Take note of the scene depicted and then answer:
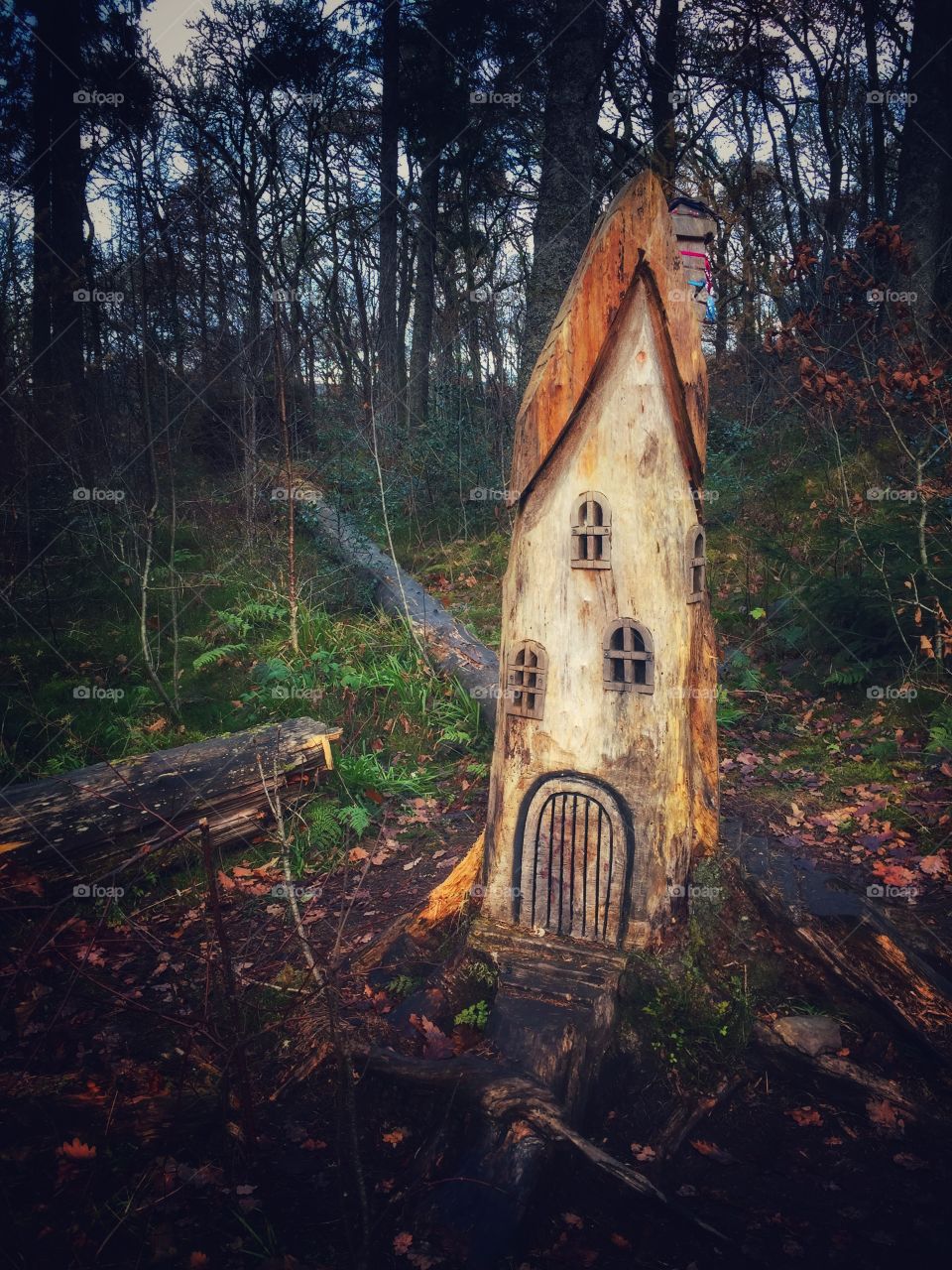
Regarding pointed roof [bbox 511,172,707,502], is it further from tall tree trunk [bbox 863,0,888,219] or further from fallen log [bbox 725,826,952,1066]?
tall tree trunk [bbox 863,0,888,219]

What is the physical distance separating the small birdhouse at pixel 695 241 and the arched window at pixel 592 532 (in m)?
1.11

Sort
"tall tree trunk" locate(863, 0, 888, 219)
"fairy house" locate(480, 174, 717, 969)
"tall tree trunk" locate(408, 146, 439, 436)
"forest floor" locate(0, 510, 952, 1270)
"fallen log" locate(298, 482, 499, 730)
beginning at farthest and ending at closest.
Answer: "tall tree trunk" locate(408, 146, 439, 436), "tall tree trunk" locate(863, 0, 888, 219), "fallen log" locate(298, 482, 499, 730), "fairy house" locate(480, 174, 717, 969), "forest floor" locate(0, 510, 952, 1270)

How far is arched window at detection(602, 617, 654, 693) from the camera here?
3.55 metres

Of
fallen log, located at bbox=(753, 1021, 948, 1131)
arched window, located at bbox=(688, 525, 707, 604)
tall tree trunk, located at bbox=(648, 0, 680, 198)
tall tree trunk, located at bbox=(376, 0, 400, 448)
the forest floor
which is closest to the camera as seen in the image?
the forest floor

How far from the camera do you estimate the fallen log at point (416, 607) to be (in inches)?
290

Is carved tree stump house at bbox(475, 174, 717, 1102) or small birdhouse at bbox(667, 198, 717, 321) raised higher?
small birdhouse at bbox(667, 198, 717, 321)

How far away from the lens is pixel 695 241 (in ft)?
12.4

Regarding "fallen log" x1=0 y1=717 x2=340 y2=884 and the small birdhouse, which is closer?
the small birdhouse

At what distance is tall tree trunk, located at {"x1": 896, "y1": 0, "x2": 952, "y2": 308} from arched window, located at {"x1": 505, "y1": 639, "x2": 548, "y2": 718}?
9.97 m

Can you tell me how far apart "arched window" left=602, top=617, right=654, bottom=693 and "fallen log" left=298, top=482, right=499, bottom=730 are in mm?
2769

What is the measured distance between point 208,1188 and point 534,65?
1654cm

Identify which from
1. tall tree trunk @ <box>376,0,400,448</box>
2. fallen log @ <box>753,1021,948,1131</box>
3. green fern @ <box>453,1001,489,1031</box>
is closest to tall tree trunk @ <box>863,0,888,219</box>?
tall tree trunk @ <box>376,0,400,448</box>

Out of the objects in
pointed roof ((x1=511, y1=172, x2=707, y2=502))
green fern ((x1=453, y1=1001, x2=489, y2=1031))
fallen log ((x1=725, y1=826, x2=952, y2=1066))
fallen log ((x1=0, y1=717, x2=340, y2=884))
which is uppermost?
pointed roof ((x1=511, y1=172, x2=707, y2=502))

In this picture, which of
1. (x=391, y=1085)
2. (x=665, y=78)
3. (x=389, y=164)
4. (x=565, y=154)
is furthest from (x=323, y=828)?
(x=665, y=78)
